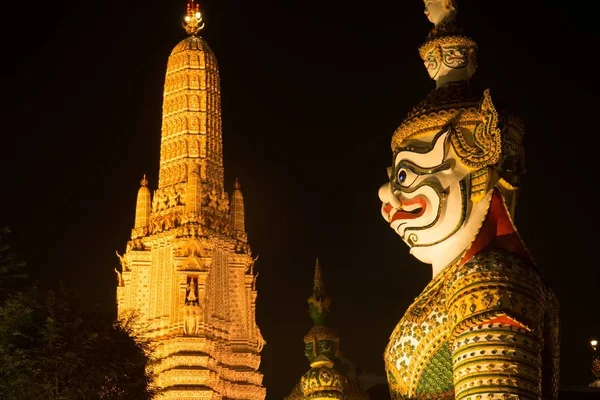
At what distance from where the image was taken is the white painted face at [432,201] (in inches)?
493

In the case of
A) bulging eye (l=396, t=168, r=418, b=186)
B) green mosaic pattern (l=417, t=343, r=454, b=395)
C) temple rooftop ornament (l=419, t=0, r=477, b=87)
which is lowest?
green mosaic pattern (l=417, t=343, r=454, b=395)

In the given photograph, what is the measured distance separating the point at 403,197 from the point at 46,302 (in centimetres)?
567

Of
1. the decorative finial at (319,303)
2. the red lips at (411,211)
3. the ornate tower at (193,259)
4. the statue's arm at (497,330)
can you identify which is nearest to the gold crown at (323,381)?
the decorative finial at (319,303)

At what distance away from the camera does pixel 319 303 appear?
529 inches

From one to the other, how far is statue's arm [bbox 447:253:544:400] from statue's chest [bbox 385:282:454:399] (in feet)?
1.27

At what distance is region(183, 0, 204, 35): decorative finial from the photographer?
151 feet

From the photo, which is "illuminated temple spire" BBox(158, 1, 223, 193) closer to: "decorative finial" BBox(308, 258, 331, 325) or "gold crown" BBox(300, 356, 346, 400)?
"decorative finial" BBox(308, 258, 331, 325)

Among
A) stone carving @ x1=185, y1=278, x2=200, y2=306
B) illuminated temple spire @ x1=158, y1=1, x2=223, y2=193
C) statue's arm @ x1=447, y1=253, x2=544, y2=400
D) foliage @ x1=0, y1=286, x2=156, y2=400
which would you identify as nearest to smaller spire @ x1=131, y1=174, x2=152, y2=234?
illuminated temple spire @ x1=158, y1=1, x2=223, y2=193

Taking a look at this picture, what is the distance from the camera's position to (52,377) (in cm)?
1569

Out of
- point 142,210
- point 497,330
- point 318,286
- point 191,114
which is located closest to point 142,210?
point 142,210

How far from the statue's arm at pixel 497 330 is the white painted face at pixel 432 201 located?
0.71 meters

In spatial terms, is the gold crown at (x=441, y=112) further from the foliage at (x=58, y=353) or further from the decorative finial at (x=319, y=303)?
the foliage at (x=58, y=353)

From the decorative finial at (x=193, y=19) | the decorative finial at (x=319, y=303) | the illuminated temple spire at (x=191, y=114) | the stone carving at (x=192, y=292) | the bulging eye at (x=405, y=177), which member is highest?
the decorative finial at (x=193, y=19)

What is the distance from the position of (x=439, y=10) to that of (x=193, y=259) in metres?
29.0
